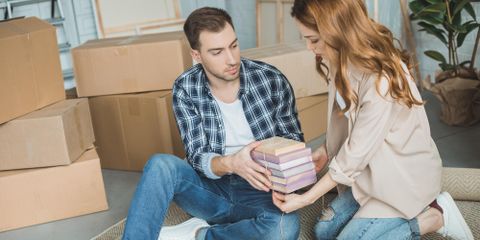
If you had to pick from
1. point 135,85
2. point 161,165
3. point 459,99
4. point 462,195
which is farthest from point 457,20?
point 161,165

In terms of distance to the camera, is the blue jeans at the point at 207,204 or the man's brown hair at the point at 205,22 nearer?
the blue jeans at the point at 207,204

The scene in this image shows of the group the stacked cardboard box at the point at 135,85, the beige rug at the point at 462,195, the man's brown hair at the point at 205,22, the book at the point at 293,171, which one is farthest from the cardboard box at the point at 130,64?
the book at the point at 293,171

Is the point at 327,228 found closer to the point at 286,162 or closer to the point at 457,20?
the point at 286,162

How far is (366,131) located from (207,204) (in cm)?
61

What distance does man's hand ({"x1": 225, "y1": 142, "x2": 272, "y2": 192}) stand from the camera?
162 centimetres

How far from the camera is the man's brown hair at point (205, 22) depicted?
186cm

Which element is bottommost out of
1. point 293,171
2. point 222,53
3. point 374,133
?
point 293,171

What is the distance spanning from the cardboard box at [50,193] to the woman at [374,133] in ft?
3.59

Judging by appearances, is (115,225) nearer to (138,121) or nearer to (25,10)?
(138,121)

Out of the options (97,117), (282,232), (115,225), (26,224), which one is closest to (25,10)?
(97,117)

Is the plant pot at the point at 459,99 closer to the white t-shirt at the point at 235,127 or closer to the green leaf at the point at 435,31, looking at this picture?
the green leaf at the point at 435,31

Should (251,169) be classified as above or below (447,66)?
Result: above

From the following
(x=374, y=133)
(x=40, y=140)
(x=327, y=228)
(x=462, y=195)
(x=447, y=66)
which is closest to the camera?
(x=374, y=133)

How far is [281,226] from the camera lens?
1709 mm
